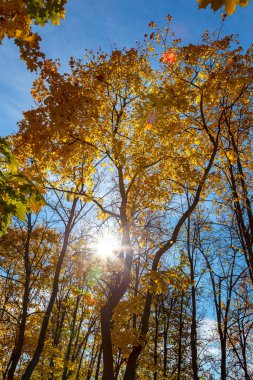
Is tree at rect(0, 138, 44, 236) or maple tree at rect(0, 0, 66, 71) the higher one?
maple tree at rect(0, 0, 66, 71)

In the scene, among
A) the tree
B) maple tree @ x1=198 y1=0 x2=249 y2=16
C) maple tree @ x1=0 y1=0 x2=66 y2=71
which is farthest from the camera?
maple tree @ x1=0 y1=0 x2=66 y2=71

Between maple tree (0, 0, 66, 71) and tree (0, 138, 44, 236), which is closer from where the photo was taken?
tree (0, 138, 44, 236)

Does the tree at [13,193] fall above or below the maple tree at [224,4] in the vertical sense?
below

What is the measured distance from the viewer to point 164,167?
10938mm

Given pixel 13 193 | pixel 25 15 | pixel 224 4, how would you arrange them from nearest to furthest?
pixel 224 4
pixel 13 193
pixel 25 15

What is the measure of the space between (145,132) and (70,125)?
2805 millimetres

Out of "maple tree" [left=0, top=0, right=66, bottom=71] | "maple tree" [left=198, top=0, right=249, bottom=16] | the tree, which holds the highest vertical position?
"maple tree" [left=0, top=0, right=66, bottom=71]

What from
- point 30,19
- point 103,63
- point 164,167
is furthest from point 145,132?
point 30,19

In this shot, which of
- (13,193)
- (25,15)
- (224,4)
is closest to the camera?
(224,4)

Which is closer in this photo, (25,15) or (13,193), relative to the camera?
(13,193)

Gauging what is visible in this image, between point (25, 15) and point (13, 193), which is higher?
point (25, 15)

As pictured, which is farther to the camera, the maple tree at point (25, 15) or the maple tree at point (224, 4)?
the maple tree at point (25, 15)

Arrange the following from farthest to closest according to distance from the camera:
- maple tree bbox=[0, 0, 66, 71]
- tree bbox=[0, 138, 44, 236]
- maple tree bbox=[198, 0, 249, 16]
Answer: maple tree bbox=[0, 0, 66, 71], tree bbox=[0, 138, 44, 236], maple tree bbox=[198, 0, 249, 16]

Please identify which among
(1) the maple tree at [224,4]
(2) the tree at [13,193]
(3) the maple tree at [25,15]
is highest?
(3) the maple tree at [25,15]
